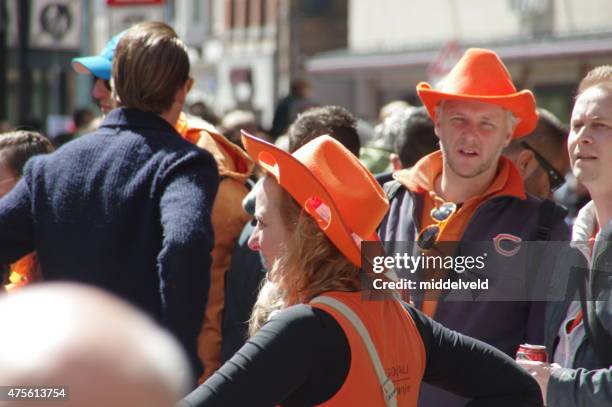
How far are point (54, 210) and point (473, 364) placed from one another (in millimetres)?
1486

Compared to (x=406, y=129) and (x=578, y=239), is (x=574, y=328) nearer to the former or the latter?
(x=578, y=239)

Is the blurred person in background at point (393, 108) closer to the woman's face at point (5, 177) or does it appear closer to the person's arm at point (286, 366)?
the woman's face at point (5, 177)

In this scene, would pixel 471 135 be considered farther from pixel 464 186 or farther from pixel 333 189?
pixel 333 189

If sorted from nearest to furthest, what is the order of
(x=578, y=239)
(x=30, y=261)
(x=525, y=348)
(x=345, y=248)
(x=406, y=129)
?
(x=345, y=248) < (x=525, y=348) < (x=578, y=239) < (x=30, y=261) < (x=406, y=129)

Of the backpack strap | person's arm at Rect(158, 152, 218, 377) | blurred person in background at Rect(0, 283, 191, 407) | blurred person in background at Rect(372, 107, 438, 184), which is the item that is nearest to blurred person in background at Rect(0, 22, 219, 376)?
person's arm at Rect(158, 152, 218, 377)

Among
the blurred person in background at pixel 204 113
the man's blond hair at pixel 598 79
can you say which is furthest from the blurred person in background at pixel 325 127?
the blurred person in background at pixel 204 113

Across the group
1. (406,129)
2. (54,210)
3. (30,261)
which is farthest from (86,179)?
(406,129)

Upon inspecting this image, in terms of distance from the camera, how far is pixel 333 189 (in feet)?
8.55

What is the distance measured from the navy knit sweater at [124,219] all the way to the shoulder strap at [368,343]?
3.08 feet

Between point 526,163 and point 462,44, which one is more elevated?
point 526,163

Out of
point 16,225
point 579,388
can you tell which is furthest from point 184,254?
point 579,388

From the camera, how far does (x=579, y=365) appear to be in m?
2.97

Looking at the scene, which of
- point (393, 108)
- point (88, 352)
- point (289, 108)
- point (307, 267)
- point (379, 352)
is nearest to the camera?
point (88, 352)

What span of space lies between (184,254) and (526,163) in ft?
6.39
